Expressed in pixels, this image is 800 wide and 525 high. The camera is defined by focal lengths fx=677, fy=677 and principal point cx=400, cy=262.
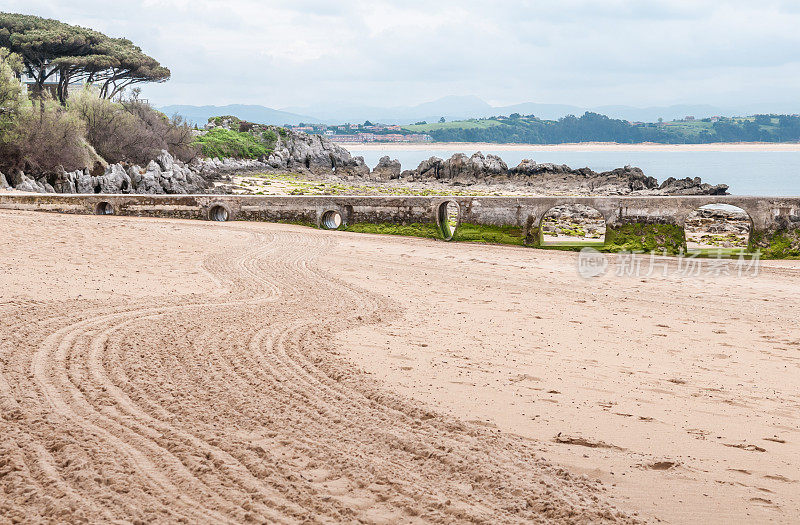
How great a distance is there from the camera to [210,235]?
18.1 m

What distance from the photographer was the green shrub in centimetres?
5878

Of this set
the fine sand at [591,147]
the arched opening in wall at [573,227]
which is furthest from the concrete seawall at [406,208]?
the fine sand at [591,147]

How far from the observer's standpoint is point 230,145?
61.5 metres

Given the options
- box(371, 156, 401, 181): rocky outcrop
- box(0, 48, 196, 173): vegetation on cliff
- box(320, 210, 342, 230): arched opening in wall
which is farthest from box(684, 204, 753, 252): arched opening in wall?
box(371, 156, 401, 181): rocky outcrop

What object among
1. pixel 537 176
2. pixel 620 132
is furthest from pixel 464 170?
pixel 620 132

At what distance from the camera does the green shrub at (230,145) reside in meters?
58.8

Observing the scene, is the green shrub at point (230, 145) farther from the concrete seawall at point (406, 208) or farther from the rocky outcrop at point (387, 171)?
the concrete seawall at point (406, 208)

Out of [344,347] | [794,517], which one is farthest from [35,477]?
[794,517]

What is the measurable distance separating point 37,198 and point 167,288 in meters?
12.4

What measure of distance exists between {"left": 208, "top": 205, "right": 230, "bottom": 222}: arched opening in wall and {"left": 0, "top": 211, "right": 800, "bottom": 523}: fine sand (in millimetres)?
8692

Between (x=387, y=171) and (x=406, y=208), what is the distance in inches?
1653

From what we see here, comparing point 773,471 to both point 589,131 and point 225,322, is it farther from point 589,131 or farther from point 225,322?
point 589,131

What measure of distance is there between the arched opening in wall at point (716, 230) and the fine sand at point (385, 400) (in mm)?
8463

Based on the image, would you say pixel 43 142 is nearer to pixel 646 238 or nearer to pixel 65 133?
pixel 65 133
